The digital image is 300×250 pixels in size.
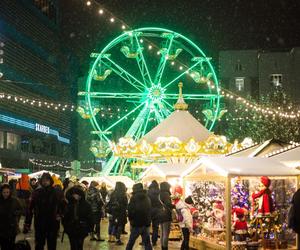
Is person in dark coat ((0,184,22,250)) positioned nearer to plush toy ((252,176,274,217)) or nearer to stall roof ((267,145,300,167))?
plush toy ((252,176,274,217))

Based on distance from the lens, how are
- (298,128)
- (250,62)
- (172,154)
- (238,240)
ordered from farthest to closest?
(250,62)
(298,128)
(172,154)
(238,240)

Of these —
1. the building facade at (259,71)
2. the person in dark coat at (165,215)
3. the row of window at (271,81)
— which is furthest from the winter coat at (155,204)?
the row of window at (271,81)

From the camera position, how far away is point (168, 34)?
28.2 metres

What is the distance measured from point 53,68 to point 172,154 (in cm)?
5000

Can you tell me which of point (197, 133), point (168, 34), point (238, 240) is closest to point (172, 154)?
point (197, 133)

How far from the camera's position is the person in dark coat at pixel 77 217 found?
9383 millimetres

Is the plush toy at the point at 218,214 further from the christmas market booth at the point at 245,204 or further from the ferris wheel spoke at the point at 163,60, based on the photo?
the ferris wheel spoke at the point at 163,60

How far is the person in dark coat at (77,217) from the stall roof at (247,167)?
382cm

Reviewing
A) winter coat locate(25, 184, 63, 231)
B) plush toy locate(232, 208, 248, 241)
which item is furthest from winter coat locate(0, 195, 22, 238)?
plush toy locate(232, 208, 248, 241)

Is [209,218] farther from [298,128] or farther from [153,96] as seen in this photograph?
[298,128]

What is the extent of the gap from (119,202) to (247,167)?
404 centimetres

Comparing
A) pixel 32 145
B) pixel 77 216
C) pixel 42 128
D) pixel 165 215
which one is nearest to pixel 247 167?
pixel 165 215

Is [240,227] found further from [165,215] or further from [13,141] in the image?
[13,141]

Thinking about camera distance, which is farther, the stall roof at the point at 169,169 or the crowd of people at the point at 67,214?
the stall roof at the point at 169,169
